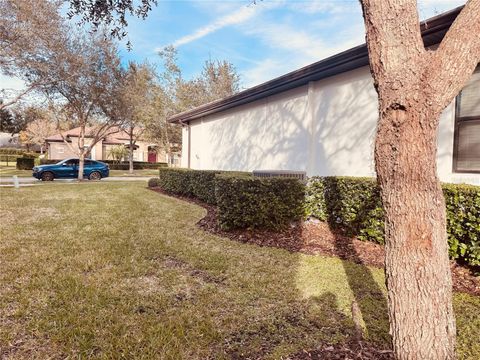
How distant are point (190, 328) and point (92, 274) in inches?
72.7

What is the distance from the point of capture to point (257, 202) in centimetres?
600

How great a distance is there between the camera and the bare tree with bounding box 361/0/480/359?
177 centimetres

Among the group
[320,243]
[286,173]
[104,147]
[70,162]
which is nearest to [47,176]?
[70,162]

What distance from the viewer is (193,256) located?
4719 mm

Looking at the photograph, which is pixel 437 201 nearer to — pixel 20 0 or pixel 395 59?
pixel 395 59

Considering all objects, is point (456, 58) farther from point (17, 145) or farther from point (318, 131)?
point (17, 145)

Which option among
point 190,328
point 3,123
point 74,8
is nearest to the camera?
point 190,328

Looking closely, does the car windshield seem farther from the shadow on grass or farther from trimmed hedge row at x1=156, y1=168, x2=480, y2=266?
the shadow on grass

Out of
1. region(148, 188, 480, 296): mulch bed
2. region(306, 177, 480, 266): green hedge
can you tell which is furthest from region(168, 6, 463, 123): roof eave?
region(148, 188, 480, 296): mulch bed

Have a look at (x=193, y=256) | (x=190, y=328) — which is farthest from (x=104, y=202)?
(x=190, y=328)

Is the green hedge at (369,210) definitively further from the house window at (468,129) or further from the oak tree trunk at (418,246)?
the oak tree trunk at (418,246)

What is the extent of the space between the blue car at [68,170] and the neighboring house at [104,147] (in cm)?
1140

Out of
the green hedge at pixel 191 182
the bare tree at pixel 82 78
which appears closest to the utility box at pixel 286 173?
the green hedge at pixel 191 182

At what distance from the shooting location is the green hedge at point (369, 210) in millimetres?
4016
